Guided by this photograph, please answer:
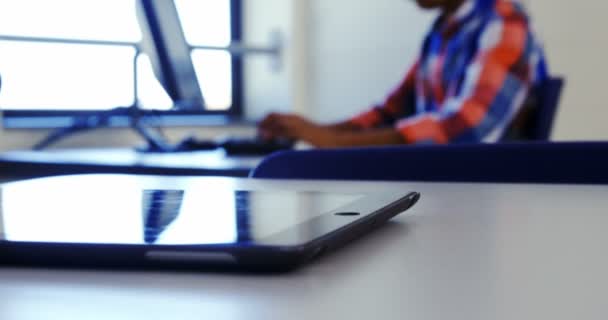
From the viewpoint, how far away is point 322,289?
0.31 meters

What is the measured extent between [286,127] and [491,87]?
1.81 feet

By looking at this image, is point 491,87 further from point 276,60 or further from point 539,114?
point 276,60

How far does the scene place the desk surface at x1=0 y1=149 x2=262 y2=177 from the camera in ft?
4.97

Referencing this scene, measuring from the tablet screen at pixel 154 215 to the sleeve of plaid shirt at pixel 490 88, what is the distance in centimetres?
147

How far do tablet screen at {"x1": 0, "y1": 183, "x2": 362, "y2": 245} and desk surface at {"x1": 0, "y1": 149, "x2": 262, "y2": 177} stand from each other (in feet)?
2.76

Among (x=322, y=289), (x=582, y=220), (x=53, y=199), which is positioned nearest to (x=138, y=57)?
(x=53, y=199)

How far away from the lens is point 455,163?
84 centimetres

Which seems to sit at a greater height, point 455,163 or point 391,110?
Answer: point 455,163

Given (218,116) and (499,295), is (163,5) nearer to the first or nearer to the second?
(499,295)

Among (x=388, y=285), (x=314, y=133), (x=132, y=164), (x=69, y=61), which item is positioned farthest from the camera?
Answer: (x=69, y=61)

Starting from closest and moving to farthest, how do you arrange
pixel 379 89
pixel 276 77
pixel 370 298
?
1. pixel 370 298
2. pixel 379 89
3. pixel 276 77

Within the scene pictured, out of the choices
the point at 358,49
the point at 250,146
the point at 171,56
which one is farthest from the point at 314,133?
the point at 358,49

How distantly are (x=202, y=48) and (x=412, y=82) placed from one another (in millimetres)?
851

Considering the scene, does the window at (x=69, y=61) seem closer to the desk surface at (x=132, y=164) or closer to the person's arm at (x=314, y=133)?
the person's arm at (x=314, y=133)
